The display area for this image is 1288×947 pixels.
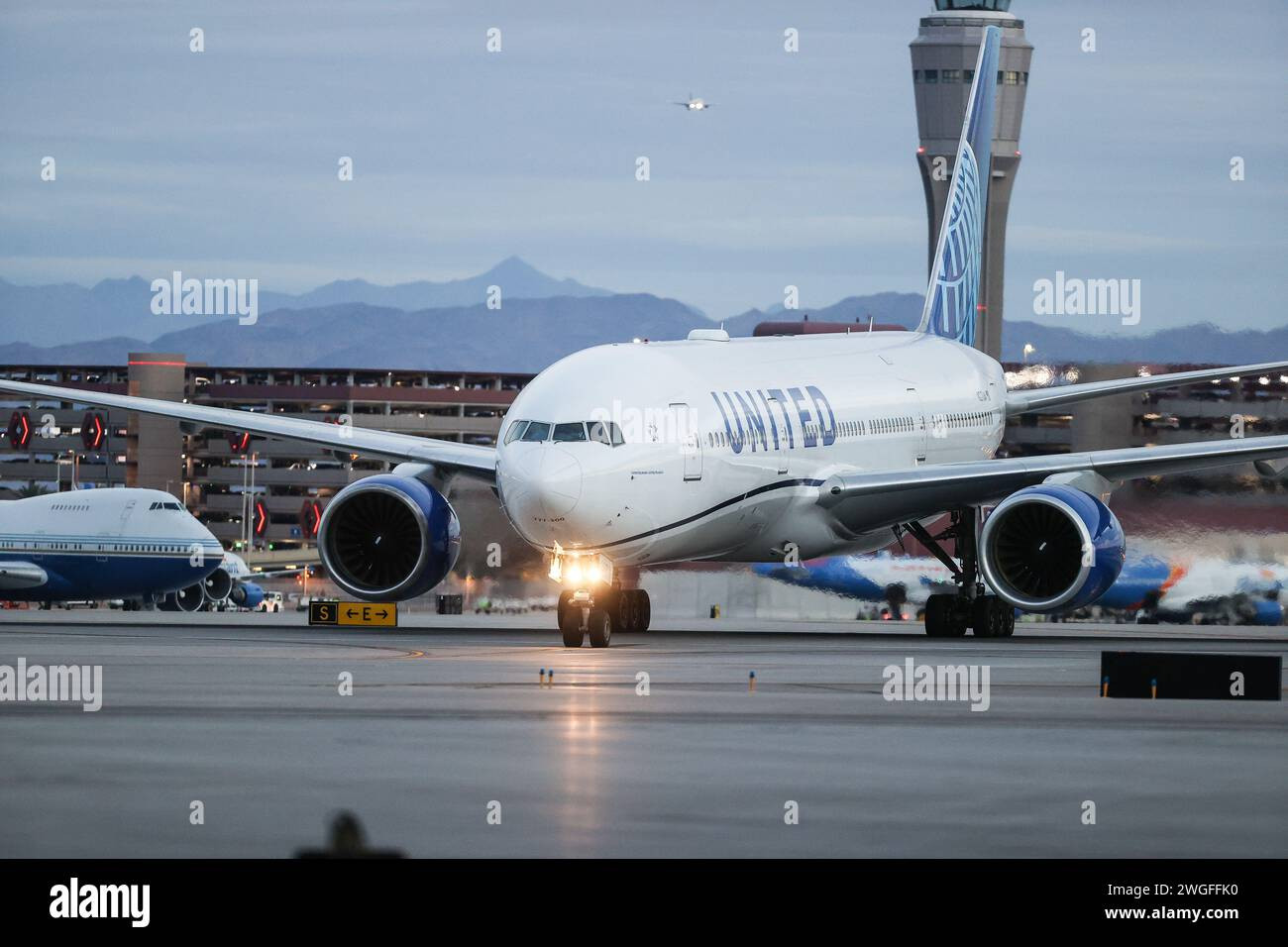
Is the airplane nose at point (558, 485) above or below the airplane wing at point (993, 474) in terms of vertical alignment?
below

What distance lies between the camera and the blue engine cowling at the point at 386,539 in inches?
1374

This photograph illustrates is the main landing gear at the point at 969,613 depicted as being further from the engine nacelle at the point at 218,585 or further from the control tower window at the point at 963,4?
the control tower window at the point at 963,4

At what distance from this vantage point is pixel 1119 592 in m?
46.4

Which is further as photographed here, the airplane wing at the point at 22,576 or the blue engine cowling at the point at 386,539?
the airplane wing at the point at 22,576

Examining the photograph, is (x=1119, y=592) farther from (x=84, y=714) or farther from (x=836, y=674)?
(x=84, y=714)

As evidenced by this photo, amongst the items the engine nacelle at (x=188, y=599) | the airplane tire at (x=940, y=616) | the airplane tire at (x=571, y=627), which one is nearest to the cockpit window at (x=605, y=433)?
the airplane tire at (x=571, y=627)

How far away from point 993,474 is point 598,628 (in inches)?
320

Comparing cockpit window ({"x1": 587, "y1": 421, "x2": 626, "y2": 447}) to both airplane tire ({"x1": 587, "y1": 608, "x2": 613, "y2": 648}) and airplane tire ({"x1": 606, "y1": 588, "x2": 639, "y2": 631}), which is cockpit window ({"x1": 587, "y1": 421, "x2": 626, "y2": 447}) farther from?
airplane tire ({"x1": 606, "y1": 588, "x2": 639, "y2": 631})

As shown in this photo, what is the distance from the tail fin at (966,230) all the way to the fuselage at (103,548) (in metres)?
22.7

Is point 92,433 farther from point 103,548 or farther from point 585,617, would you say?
point 585,617

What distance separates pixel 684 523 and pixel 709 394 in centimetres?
220

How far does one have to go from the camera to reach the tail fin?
157 feet

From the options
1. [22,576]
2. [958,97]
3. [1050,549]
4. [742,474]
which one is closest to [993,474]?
[1050,549]

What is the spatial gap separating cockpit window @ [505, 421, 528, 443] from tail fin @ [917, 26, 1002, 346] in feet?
63.8
